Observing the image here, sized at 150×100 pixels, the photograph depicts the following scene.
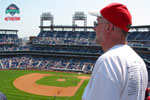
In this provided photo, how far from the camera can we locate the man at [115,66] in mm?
1224

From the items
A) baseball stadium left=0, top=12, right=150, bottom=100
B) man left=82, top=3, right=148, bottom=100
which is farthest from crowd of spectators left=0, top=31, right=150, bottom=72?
man left=82, top=3, right=148, bottom=100

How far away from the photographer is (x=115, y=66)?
50.6 inches

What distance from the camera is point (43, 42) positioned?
60969mm

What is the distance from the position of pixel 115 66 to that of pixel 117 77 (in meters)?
0.09

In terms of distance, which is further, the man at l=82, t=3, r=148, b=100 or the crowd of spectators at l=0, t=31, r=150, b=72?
the crowd of spectators at l=0, t=31, r=150, b=72

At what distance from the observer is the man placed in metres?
1.22

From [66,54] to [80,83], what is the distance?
76.1 feet

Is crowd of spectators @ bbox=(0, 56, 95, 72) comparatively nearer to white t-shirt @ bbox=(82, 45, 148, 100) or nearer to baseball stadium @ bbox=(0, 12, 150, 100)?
baseball stadium @ bbox=(0, 12, 150, 100)

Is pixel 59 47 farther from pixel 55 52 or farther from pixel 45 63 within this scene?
pixel 45 63

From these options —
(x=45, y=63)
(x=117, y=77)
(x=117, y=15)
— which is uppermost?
(x=117, y=15)

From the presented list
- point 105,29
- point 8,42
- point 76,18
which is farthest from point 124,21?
point 76,18

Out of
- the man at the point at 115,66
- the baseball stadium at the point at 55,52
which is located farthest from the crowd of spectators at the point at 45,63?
the man at the point at 115,66

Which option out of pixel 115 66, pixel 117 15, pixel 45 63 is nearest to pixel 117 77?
pixel 115 66

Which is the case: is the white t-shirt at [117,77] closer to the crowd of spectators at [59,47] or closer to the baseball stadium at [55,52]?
the baseball stadium at [55,52]
